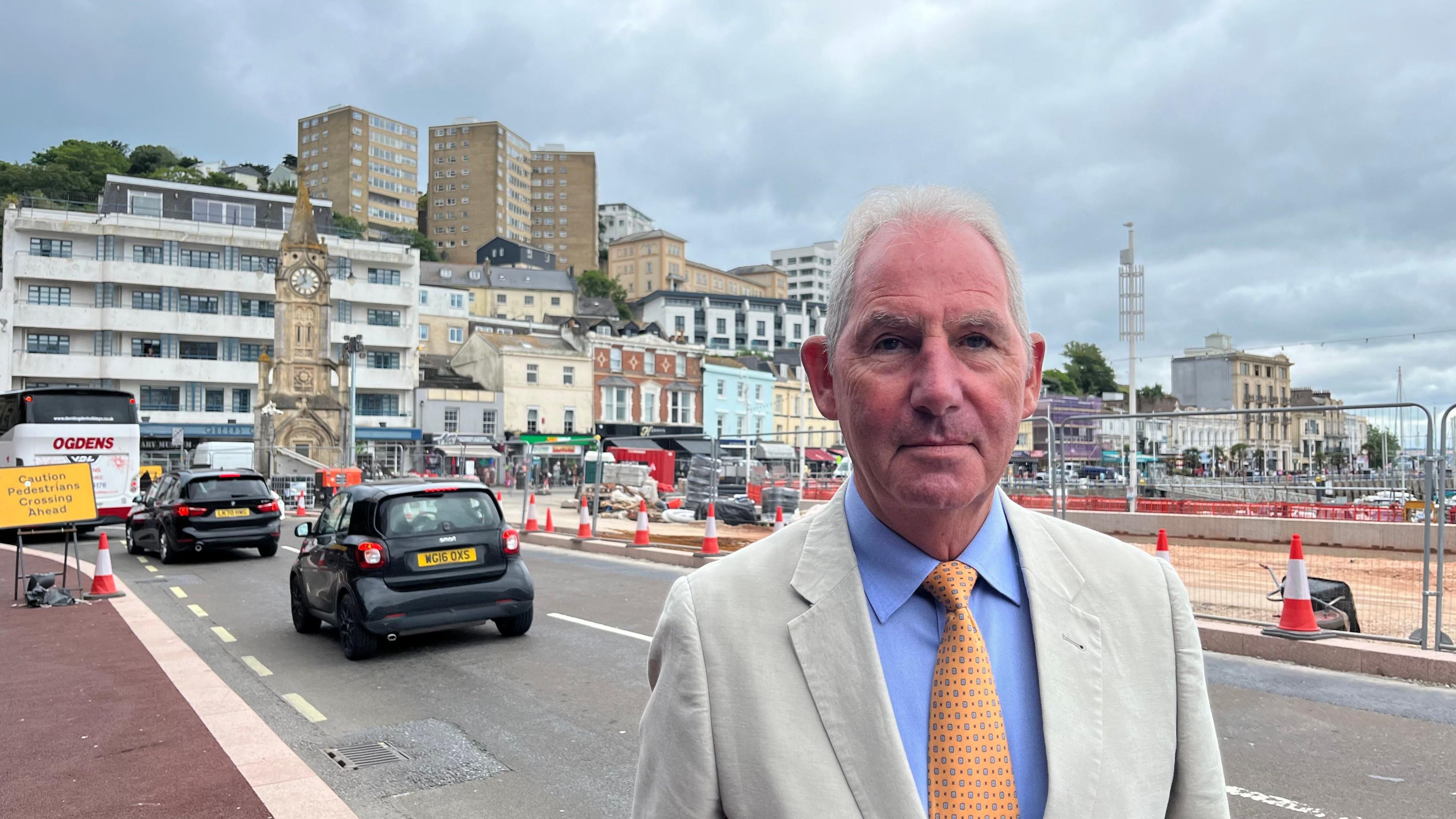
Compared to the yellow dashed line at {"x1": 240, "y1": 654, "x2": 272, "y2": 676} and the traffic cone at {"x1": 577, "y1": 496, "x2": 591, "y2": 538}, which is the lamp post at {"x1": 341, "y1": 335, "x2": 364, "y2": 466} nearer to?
the traffic cone at {"x1": 577, "y1": 496, "x2": 591, "y2": 538}

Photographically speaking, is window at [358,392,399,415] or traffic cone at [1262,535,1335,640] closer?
traffic cone at [1262,535,1335,640]

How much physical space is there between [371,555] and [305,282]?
50176mm

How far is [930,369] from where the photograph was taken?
1491mm

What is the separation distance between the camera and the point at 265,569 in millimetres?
16500

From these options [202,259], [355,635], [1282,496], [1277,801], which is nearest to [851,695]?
[1277,801]

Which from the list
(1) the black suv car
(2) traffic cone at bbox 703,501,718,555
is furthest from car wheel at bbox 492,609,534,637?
(1) the black suv car

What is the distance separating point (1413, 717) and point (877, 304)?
23.2 ft

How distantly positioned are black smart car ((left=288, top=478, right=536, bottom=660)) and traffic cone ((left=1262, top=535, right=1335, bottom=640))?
7.09m

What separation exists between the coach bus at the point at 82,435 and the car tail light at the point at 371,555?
60.0ft

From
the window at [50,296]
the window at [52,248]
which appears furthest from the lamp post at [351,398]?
the window at [52,248]

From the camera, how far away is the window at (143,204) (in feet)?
198

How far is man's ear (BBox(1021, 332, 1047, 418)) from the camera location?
1690 mm

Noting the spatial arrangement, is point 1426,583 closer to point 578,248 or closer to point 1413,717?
point 1413,717

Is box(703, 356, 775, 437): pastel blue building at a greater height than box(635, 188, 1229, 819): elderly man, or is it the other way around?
Answer: box(703, 356, 775, 437): pastel blue building
